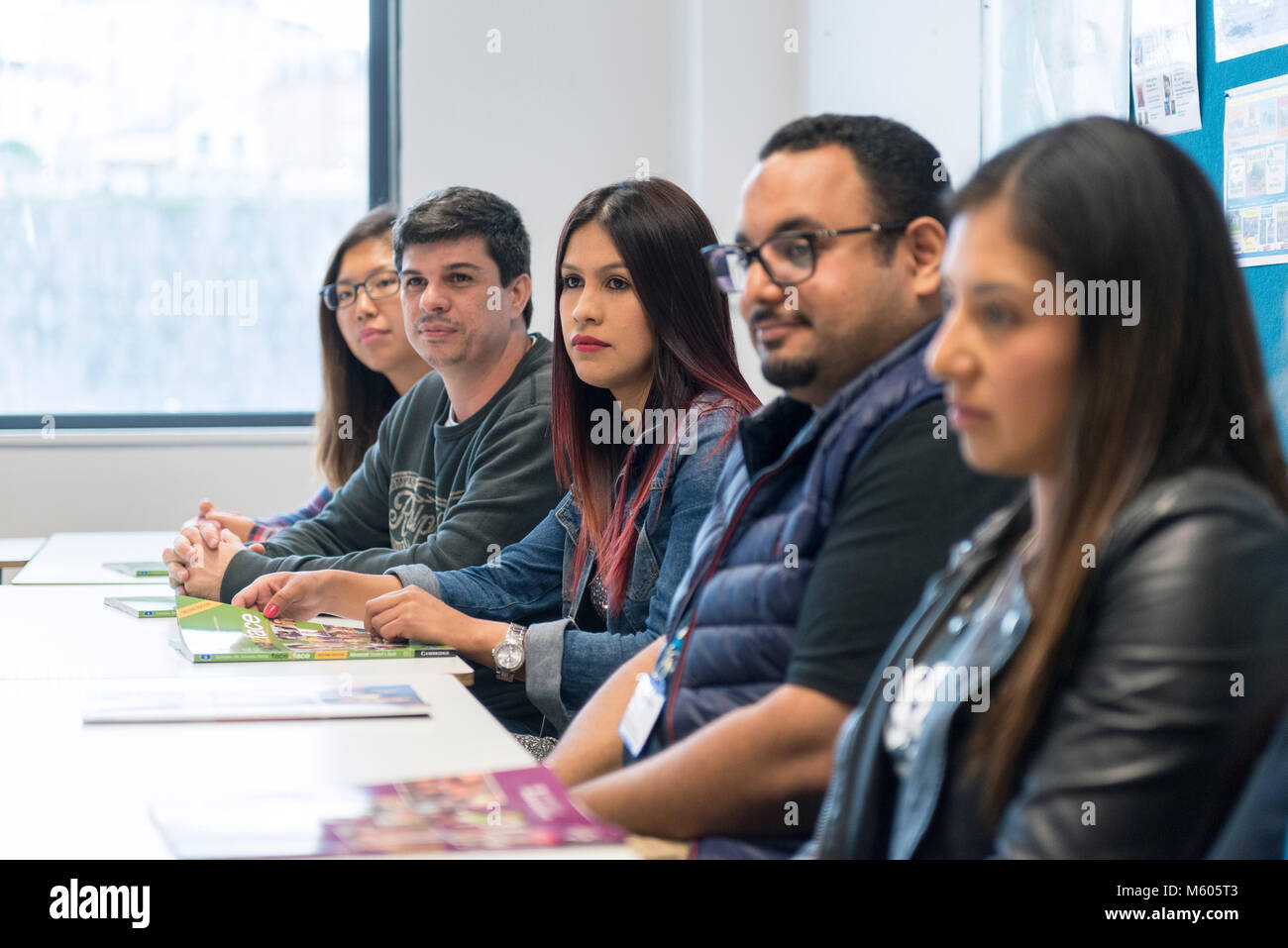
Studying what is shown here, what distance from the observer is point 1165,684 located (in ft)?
2.13

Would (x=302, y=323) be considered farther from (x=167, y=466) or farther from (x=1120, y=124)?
(x=1120, y=124)

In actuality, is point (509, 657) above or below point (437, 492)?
below

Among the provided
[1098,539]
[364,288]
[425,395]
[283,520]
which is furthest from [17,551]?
[1098,539]

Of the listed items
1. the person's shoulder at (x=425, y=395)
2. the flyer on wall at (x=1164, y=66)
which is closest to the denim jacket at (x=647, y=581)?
the person's shoulder at (x=425, y=395)

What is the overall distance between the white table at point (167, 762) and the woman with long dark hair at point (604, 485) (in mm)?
284

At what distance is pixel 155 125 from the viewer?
3951 millimetres

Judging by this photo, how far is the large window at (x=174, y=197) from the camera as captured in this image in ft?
12.7

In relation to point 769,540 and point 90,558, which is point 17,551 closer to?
point 90,558

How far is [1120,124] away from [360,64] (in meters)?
3.71

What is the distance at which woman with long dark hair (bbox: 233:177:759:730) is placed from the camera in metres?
1.63

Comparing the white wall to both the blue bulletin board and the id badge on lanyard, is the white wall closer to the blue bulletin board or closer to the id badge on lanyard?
the blue bulletin board

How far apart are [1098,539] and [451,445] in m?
1.68

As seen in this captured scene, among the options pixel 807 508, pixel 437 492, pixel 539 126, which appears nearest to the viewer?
pixel 807 508
